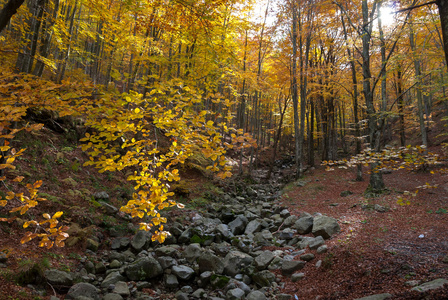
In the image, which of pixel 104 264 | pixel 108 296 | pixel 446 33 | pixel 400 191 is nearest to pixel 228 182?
pixel 400 191

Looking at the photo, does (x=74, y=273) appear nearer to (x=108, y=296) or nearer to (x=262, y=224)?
(x=108, y=296)

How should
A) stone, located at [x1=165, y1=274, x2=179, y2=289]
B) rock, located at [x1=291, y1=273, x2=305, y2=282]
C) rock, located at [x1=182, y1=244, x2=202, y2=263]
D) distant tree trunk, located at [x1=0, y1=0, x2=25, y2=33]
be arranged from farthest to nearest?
rock, located at [x1=182, y1=244, x2=202, y2=263]
stone, located at [x1=165, y1=274, x2=179, y2=289]
rock, located at [x1=291, y1=273, x2=305, y2=282]
distant tree trunk, located at [x1=0, y1=0, x2=25, y2=33]

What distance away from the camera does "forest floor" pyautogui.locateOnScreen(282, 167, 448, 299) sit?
4125 millimetres

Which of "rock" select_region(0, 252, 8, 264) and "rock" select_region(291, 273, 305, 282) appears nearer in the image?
"rock" select_region(0, 252, 8, 264)

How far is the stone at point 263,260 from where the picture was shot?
5810mm

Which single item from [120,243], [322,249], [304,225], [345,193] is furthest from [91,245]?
[345,193]

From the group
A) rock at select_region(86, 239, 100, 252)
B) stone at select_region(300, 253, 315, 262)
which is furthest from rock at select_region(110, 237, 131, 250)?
stone at select_region(300, 253, 315, 262)

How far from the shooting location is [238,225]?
28.3ft

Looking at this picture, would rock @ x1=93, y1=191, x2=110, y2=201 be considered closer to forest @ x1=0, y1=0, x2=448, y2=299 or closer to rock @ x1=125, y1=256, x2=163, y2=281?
forest @ x1=0, y1=0, x2=448, y2=299

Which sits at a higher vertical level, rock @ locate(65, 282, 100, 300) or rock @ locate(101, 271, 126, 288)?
rock @ locate(65, 282, 100, 300)

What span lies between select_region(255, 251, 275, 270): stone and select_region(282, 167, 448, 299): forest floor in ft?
2.67

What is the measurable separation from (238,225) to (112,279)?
462cm

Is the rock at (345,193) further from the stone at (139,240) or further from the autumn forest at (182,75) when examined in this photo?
the stone at (139,240)

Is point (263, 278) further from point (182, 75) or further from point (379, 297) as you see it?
point (182, 75)
